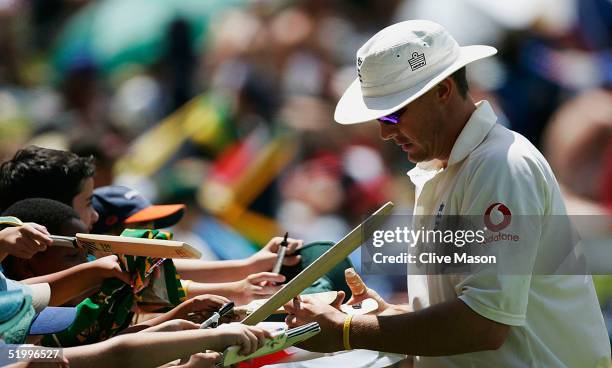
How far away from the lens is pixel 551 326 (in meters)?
3.29

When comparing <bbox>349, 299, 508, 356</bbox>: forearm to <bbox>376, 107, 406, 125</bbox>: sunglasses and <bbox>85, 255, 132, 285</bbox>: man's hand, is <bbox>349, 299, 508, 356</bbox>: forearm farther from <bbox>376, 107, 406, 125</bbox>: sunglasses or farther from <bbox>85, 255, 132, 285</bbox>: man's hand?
<bbox>85, 255, 132, 285</bbox>: man's hand

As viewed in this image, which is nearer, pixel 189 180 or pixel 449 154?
pixel 449 154

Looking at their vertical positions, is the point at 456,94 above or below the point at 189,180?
above

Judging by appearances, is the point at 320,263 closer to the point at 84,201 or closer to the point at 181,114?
the point at 84,201

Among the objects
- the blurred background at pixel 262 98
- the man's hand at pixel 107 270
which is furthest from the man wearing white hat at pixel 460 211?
the blurred background at pixel 262 98

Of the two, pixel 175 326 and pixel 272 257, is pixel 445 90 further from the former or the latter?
pixel 272 257

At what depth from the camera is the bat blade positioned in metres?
3.40

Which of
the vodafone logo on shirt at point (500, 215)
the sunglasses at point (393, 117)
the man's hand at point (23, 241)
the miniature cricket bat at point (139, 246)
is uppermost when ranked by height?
the sunglasses at point (393, 117)

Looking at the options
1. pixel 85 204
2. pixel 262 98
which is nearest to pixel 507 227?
pixel 85 204

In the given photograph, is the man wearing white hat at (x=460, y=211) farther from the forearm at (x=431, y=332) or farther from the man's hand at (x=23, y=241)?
the man's hand at (x=23, y=241)

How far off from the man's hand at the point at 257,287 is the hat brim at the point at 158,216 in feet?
2.16

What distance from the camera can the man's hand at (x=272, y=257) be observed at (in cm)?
432

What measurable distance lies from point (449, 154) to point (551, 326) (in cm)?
58

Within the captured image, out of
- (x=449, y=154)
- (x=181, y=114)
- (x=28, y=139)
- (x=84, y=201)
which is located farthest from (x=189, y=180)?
(x=449, y=154)
